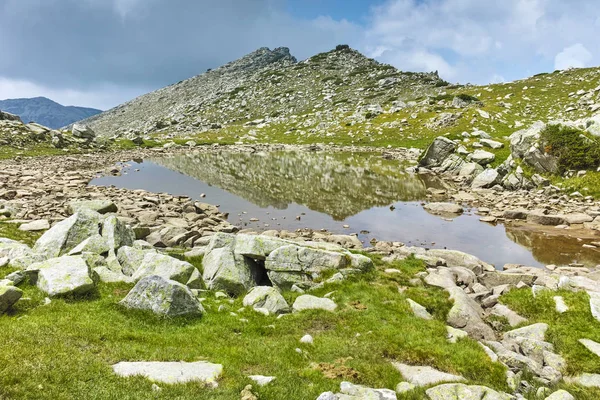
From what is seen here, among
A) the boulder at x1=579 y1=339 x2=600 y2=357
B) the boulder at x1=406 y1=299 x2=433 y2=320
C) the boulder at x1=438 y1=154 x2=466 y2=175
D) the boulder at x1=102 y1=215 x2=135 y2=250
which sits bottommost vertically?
the boulder at x1=406 y1=299 x2=433 y2=320

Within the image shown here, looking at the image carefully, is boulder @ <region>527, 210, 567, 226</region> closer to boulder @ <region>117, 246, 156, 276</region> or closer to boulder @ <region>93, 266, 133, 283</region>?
boulder @ <region>117, 246, 156, 276</region>

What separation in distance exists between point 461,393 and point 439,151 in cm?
6056

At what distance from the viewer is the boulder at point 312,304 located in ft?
52.4

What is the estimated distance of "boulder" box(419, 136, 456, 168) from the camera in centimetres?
6438

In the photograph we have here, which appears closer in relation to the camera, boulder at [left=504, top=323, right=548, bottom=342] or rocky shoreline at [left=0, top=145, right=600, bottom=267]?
boulder at [left=504, top=323, right=548, bottom=342]

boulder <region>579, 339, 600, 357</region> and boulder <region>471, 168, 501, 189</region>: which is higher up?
boulder <region>471, 168, 501, 189</region>

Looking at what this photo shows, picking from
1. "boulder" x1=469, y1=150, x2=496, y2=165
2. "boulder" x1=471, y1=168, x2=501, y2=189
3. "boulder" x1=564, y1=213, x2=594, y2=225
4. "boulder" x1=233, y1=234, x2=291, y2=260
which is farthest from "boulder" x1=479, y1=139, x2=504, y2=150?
"boulder" x1=233, y1=234, x2=291, y2=260

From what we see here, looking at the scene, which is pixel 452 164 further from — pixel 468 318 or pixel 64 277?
pixel 64 277

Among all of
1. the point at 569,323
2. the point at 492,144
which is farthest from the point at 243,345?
the point at 492,144

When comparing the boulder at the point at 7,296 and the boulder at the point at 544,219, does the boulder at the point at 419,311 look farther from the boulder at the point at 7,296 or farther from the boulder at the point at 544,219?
the boulder at the point at 544,219

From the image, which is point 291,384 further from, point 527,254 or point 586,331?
point 527,254

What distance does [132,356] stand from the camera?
1028 cm

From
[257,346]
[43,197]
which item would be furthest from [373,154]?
[257,346]

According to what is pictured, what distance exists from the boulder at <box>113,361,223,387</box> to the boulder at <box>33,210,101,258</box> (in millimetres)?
11641
